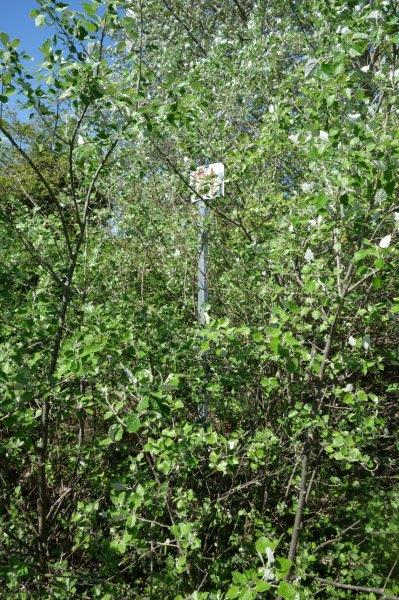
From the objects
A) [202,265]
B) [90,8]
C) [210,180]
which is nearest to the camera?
[90,8]

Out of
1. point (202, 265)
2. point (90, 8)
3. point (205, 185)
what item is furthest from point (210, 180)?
point (90, 8)

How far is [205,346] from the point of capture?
84.4 inches

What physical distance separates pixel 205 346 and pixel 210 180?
131 cm

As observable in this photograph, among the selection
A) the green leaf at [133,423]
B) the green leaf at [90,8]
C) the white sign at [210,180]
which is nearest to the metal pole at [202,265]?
the white sign at [210,180]

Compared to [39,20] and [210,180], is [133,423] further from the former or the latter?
[210,180]

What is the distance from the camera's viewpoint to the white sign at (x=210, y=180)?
3057 millimetres

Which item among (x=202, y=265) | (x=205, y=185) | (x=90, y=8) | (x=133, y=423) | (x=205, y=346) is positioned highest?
(x=90, y=8)

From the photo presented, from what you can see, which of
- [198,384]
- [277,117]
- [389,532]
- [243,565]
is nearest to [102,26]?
[277,117]

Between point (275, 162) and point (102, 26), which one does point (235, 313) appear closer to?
point (275, 162)

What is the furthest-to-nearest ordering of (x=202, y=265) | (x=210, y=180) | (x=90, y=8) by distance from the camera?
(x=202, y=265), (x=210, y=180), (x=90, y=8)

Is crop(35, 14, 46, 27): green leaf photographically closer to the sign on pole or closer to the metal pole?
the sign on pole

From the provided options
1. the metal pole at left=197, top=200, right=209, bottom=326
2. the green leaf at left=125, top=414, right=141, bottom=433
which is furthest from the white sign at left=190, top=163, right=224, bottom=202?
the green leaf at left=125, top=414, right=141, bottom=433

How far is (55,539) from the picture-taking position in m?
3.12

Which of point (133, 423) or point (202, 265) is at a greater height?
point (202, 265)
